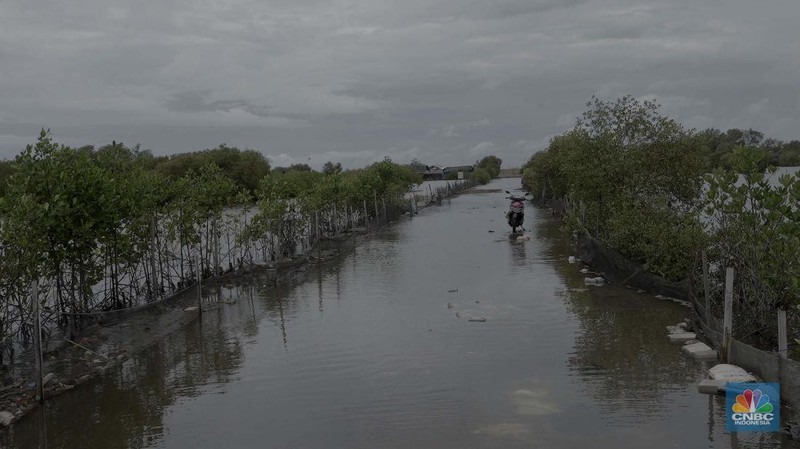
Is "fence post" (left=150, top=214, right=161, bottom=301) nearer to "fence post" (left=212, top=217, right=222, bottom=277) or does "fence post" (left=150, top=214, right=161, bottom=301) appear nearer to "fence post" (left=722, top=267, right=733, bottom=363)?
"fence post" (left=212, top=217, right=222, bottom=277)

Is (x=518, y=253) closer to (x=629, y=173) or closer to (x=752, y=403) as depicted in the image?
(x=629, y=173)

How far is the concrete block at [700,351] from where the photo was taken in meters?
10.3

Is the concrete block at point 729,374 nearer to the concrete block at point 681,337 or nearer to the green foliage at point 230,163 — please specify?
the concrete block at point 681,337

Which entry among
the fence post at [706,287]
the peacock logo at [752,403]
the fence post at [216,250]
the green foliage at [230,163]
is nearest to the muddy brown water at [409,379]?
the peacock logo at [752,403]

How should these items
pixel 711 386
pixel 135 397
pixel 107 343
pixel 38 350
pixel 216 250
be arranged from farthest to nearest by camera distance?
pixel 216 250, pixel 107 343, pixel 135 397, pixel 38 350, pixel 711 386

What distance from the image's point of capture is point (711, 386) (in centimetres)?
887

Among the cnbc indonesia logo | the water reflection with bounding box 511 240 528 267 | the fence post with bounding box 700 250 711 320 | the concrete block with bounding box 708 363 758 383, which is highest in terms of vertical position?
the fence post with bounding box 700 250 711 320

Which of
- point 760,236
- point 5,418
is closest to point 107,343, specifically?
point 5,418

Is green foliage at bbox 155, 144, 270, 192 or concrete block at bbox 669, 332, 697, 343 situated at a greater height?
green foliage at bbox 155, 144, 270, 192

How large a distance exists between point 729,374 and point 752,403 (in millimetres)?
831

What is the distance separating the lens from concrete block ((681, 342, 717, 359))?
10.3m

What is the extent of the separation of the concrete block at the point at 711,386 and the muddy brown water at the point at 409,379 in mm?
167

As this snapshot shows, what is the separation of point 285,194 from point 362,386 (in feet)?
45.7

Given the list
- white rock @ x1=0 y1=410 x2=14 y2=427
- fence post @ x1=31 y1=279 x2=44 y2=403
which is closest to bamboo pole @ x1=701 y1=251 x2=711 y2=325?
fence post @ x1=31 y1=279 x2=44 y2=403
